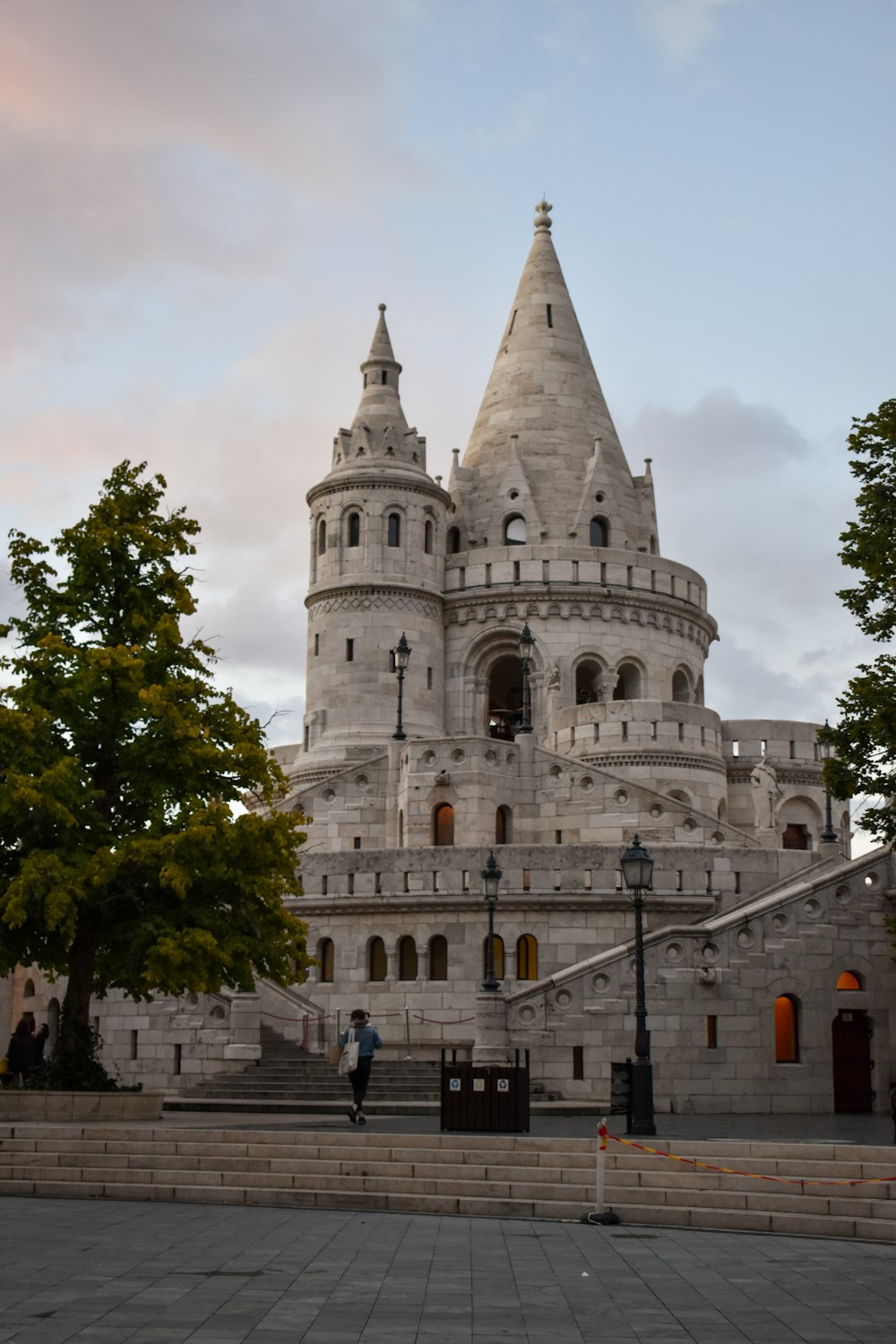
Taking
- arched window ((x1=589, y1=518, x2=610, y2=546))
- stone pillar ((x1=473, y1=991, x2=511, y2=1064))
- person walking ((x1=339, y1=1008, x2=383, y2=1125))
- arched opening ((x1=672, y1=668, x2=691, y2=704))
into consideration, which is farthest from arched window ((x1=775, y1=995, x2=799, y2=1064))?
arched window ((x1=589, y1=518, x2=610, y2=546))

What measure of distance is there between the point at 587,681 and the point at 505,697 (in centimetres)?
344

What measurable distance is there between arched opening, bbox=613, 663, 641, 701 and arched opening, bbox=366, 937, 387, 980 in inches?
737

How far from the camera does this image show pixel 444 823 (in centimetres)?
4216

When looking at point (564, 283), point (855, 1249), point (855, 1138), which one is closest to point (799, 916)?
point (855, 1138)

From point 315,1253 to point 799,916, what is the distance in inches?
740

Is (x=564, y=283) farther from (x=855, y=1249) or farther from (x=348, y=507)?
(x=855, y=1249)

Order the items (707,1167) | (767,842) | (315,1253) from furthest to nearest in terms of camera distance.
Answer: (767,842) → (707,1167) → (315,1253)

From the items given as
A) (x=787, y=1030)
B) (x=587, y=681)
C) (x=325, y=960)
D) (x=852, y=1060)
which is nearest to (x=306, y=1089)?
(x=325, y=960)

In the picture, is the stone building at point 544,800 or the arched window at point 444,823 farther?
the arched window at point 444,823

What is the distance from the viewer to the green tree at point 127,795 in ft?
75.2

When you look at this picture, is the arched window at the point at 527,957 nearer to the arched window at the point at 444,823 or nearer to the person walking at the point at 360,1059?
the arched window at the point at 444,823

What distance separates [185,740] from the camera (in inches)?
950

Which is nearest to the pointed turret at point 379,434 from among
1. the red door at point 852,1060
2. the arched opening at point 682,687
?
the arched opening at point 682,687

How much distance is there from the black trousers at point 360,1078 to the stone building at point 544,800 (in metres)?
6.94
